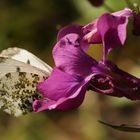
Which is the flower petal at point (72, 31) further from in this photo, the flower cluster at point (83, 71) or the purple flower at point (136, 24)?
the purple flower at point (136, 24)

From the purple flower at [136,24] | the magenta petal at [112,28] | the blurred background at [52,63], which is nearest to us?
the magenta petal at [112,28]

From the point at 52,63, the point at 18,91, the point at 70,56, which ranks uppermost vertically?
the point at 70,56

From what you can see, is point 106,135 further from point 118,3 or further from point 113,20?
point 113,20

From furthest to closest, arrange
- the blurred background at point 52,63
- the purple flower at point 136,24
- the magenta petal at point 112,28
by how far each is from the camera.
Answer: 1. the blurred background at point 52,63
2. the purple flower at point 136,24
3. the magenta petal at point 112,28

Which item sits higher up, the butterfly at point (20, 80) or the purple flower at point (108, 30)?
the purple flower at point (108, 30)

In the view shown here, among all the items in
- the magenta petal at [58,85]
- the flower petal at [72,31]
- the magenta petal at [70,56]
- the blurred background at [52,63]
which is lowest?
the blurred background at [52,63]

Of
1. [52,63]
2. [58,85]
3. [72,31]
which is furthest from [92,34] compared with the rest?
[52,63]

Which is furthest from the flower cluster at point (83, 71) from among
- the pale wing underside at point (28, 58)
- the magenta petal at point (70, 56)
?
the pale wing underside at point (28, 58)

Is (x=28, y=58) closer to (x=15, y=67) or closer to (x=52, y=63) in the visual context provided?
(x=15, y=67)
